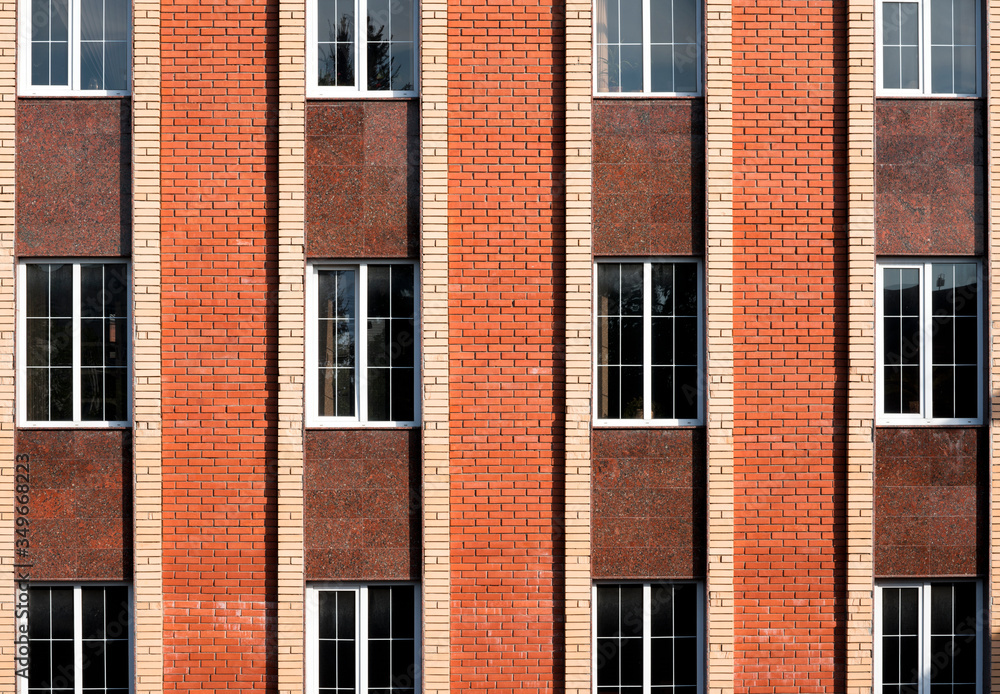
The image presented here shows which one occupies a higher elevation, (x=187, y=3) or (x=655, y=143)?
(x=187, y=3)

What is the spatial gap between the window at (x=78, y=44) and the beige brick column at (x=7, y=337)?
0.22 metres

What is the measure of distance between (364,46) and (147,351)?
13.8ft

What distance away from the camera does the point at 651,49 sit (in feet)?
28.3

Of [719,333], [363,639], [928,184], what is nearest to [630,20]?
[719,333]

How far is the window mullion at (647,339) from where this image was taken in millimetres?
8492

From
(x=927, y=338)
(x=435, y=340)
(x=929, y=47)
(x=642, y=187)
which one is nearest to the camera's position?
(x=435, y=340)

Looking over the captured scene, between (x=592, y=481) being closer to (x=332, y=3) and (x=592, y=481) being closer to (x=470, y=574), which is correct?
(x=470, y=574)

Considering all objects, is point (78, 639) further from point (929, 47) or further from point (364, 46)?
point (929, 47)

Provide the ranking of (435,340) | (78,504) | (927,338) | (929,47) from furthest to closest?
(929,47) < (927,338) < (435,340) < (78,504)

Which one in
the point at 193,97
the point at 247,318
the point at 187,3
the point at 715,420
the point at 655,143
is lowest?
the point at 715,420

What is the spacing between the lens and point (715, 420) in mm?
8305

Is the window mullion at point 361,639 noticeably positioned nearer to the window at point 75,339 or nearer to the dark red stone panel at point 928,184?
the window at point 75,339

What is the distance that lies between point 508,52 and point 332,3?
2118 millimetres

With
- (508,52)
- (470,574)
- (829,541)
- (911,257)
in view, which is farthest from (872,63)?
(470,574)
